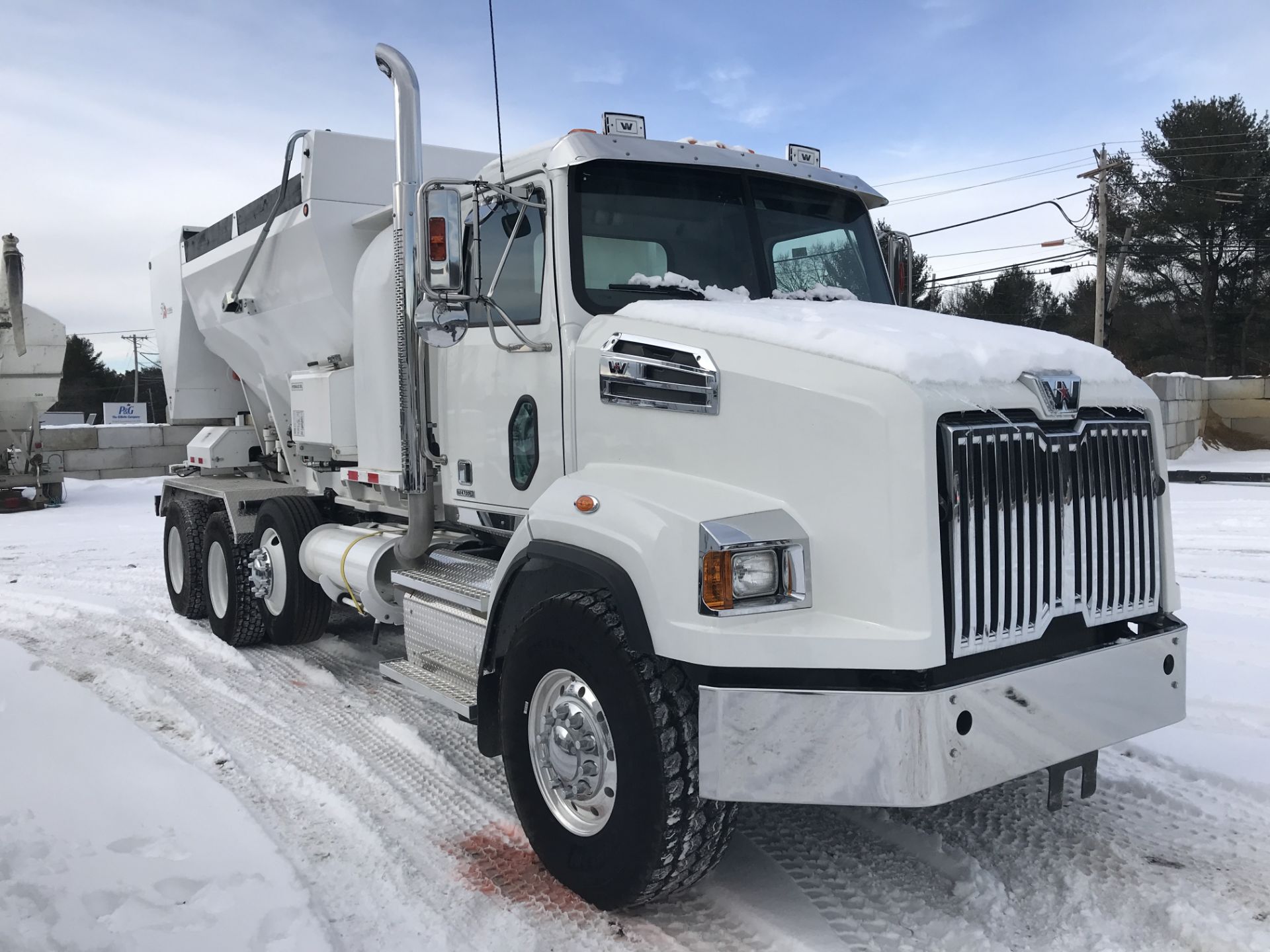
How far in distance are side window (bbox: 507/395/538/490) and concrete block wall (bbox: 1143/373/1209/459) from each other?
742 inches

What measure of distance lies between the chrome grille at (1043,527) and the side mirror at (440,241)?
2067 millimetres

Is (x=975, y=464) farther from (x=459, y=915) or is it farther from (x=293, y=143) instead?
(x=293, y=143)

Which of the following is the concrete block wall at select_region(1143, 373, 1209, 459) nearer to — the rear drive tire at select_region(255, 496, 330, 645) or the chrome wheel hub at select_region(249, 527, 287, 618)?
the rear drive tire at select_region(255, 496, 330, 645)

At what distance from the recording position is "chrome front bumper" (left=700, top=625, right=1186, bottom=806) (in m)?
3.00

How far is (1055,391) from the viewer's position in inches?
135

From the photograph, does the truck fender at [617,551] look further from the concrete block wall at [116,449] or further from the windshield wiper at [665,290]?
the concrete block wall at [116,449]

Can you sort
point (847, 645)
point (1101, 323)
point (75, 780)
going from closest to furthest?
point (847, 645)
point (75, 780)
point (1101, 323)

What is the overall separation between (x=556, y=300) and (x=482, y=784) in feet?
7.45

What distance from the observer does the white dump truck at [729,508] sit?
310cm

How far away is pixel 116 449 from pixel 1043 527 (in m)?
23.1

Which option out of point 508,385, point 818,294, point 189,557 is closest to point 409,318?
point 508,385

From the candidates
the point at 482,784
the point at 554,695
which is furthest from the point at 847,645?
the point at 482,784

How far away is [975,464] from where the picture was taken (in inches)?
124

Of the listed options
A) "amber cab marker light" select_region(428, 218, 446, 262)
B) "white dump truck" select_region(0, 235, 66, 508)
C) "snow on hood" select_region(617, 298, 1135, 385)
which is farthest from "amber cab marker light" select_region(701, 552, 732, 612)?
"white dump truck" select_region(0, 235, 66, 508)
